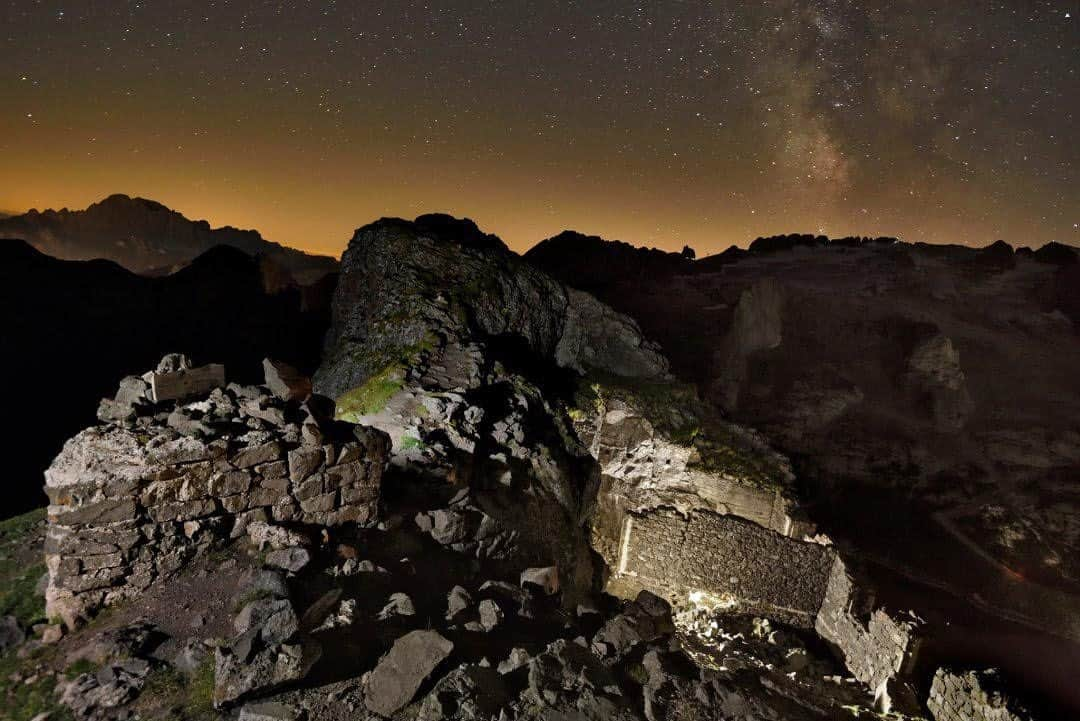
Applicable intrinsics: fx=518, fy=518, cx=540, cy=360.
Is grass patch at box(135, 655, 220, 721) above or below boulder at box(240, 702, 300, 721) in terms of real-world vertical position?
below

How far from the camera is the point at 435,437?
8.05m

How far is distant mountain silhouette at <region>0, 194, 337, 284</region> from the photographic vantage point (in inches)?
1084

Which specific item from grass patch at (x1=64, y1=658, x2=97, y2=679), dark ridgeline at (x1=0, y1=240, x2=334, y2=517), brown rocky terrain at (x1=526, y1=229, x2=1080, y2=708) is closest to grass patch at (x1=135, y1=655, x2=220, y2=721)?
grass patch at (x1=64, y1=658, x2=97, y2=679)

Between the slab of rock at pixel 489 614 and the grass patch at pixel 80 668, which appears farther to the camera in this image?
the slab of rock at pixel 489 614

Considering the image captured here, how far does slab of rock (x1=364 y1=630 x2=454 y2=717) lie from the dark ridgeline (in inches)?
437

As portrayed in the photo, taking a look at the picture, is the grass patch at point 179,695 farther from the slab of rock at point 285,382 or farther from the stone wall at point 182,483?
the slab of rock at point 285,382

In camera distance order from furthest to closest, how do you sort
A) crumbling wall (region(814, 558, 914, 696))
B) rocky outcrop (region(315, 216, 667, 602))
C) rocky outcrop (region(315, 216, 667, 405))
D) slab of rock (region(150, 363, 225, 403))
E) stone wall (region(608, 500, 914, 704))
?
rocky outcrop (region(315, 216, 667, 405)) < stone wall (region(608, 500, 914, 704)) < rocky outcrop (region(315, 216, 667, 602)) < crumbling wall (region(814, 558, 914, 696)) < slab of rock (region(150, 363, 225, 403))

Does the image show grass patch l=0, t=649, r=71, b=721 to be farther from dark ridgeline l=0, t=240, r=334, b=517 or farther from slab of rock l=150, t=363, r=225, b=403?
dark ridgeline l=0, t=240, r=334, b=517

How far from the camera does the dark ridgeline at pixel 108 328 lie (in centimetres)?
1301

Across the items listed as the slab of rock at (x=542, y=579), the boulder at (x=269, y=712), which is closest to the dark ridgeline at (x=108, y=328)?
the boulder at (x=269, y=712)

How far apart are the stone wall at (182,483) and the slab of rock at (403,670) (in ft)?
6.71

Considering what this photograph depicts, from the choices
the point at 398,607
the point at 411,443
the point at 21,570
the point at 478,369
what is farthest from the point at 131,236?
the point at 398,607

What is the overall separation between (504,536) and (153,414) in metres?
4.47

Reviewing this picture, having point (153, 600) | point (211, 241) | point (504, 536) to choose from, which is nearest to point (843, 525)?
point (504, 536)
